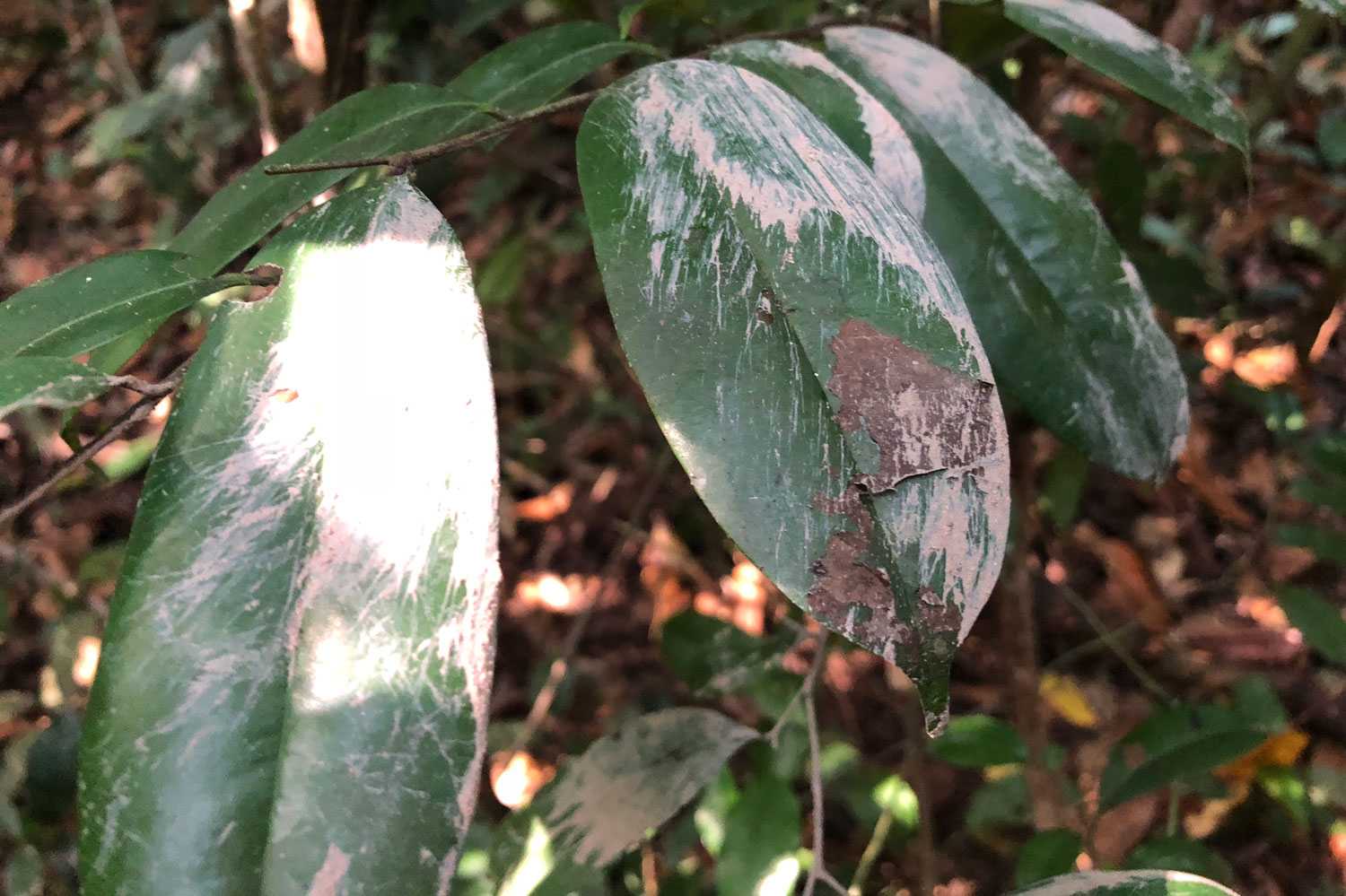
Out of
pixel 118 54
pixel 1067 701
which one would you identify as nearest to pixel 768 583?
pixel 1067 701

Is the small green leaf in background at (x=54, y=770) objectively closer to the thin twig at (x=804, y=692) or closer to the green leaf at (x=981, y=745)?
the thin twig at (x=804, y=692)

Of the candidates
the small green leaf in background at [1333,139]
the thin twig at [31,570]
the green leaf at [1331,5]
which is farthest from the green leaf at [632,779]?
the small green leaf in background at [1333,139]

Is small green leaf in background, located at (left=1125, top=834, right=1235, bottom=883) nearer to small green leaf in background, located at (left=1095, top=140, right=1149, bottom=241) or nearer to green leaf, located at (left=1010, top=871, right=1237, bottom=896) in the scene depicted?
green leaf, located at (left=1010, top=871, right=1237, bottom=896)

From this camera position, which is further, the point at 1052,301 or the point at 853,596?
the point at 1052,301

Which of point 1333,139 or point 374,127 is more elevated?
point 374,127

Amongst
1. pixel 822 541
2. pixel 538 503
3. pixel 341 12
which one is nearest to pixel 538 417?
pixel 538 503

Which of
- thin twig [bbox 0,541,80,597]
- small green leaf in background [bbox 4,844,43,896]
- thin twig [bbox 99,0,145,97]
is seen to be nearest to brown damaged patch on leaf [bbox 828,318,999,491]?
small green leaf in background [bbox 4,844,43,896]

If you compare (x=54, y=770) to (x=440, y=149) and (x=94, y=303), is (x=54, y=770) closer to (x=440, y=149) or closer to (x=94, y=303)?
(x=94, y=303)
